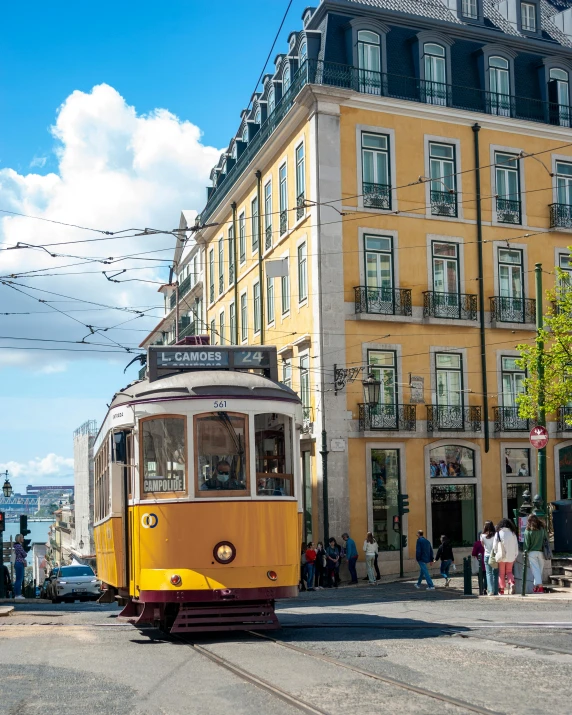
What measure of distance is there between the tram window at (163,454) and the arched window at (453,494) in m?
21.7

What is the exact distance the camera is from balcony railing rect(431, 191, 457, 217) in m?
35.7

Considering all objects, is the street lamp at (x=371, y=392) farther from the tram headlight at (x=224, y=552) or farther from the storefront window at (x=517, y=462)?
the tram headlight at (x=224, y=552)

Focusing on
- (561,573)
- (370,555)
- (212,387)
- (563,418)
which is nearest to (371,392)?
(370,555)

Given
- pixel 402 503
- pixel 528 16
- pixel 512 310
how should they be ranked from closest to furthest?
pixel 402 503, pixel 512 310, pixel 528 16

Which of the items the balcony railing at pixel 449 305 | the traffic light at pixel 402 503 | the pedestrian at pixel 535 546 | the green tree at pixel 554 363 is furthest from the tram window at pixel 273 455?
the balcony railing at pixel 449 305

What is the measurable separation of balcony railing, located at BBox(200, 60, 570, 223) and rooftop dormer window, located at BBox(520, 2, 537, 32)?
3279 mm

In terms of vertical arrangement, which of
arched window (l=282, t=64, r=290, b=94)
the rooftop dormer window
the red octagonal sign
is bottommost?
the red octagonal sign

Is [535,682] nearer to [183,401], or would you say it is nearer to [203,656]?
[203,656]

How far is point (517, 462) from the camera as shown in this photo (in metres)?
36.2

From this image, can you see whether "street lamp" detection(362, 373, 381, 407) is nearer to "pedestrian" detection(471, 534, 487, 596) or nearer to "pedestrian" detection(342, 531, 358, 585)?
"pedestrian" detection(342, 531, 358, 585)

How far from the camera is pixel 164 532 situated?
1355cm

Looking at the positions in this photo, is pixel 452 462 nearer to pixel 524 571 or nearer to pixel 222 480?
pixel 524 571

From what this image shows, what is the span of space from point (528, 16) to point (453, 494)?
17139 millimetres

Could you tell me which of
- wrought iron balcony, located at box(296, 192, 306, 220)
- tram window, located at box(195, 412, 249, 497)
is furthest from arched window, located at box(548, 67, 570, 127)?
tram window, located at box(195, 412, 249, 497)
